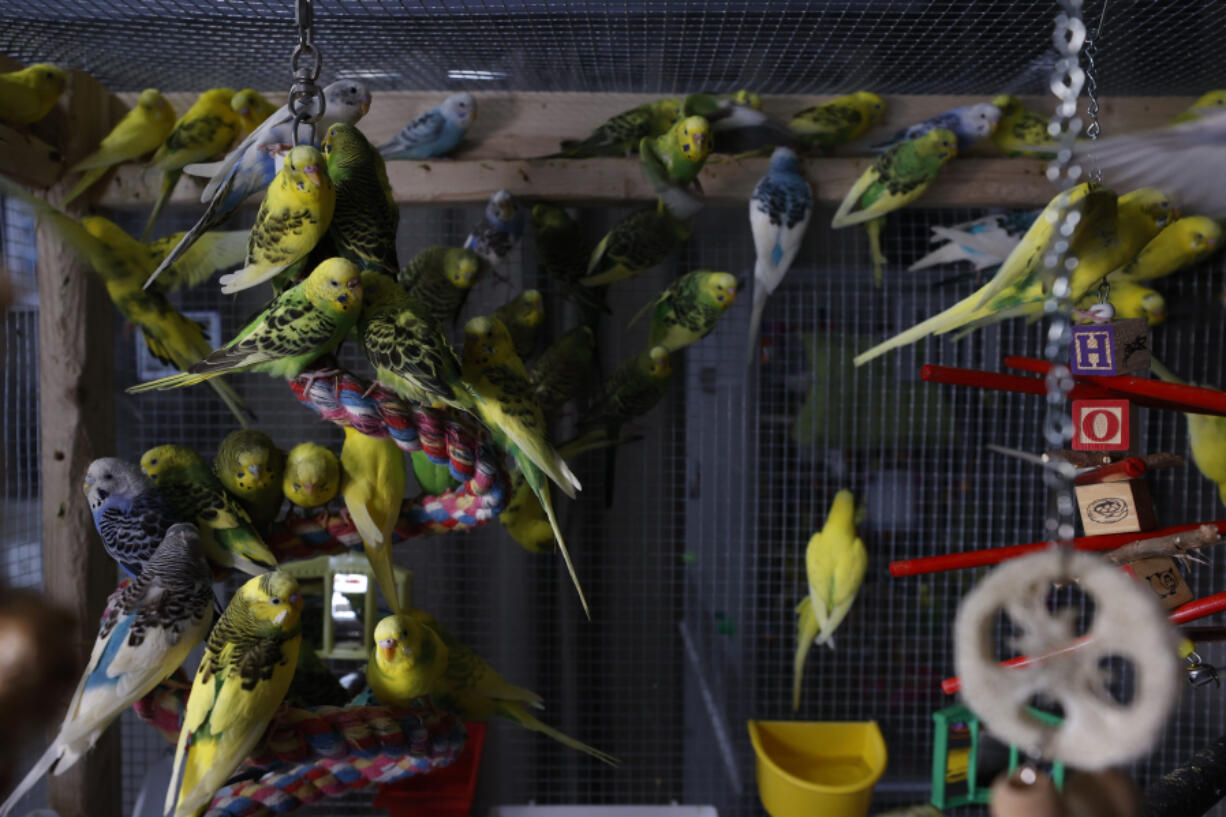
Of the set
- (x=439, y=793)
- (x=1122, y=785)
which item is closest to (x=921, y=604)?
(x=439, y=793)

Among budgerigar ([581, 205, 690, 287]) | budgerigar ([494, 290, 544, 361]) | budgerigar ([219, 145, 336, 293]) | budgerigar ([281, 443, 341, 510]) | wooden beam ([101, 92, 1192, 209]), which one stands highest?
wooden beam ([101, 92, 1192, 209])

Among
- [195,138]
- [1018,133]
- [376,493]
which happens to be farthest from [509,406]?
[1018,133]

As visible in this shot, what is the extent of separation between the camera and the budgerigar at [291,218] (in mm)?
917

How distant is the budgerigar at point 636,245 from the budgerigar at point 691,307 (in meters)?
0.07

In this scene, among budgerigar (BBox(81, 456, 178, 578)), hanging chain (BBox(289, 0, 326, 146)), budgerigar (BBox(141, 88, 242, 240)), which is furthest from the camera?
budgerigar (BBox(141, 88, 242, 240))

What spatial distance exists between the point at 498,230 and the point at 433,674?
0.77m

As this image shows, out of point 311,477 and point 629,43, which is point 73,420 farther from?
point 629,43

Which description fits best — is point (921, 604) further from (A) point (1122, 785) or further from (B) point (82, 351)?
(B) point (82, 351)

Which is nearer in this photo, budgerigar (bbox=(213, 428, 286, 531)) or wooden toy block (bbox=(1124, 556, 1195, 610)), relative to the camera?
wooden toy block (bbox=(1124, 556, 1195, 610))

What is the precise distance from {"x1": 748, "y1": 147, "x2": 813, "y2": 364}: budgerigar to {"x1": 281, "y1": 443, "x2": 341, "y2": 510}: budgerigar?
80 cm

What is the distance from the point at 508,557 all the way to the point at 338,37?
1114 mm

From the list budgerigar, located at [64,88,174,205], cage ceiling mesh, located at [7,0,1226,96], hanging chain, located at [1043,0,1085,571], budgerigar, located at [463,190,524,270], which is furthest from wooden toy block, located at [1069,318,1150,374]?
budgerigar, located at [64,88,174,205]

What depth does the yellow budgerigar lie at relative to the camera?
1.29 m

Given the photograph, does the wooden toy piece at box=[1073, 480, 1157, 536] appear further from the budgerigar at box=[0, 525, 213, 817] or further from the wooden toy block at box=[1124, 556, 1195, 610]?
the budgerigar at box=[0, 525, 213, 817]
